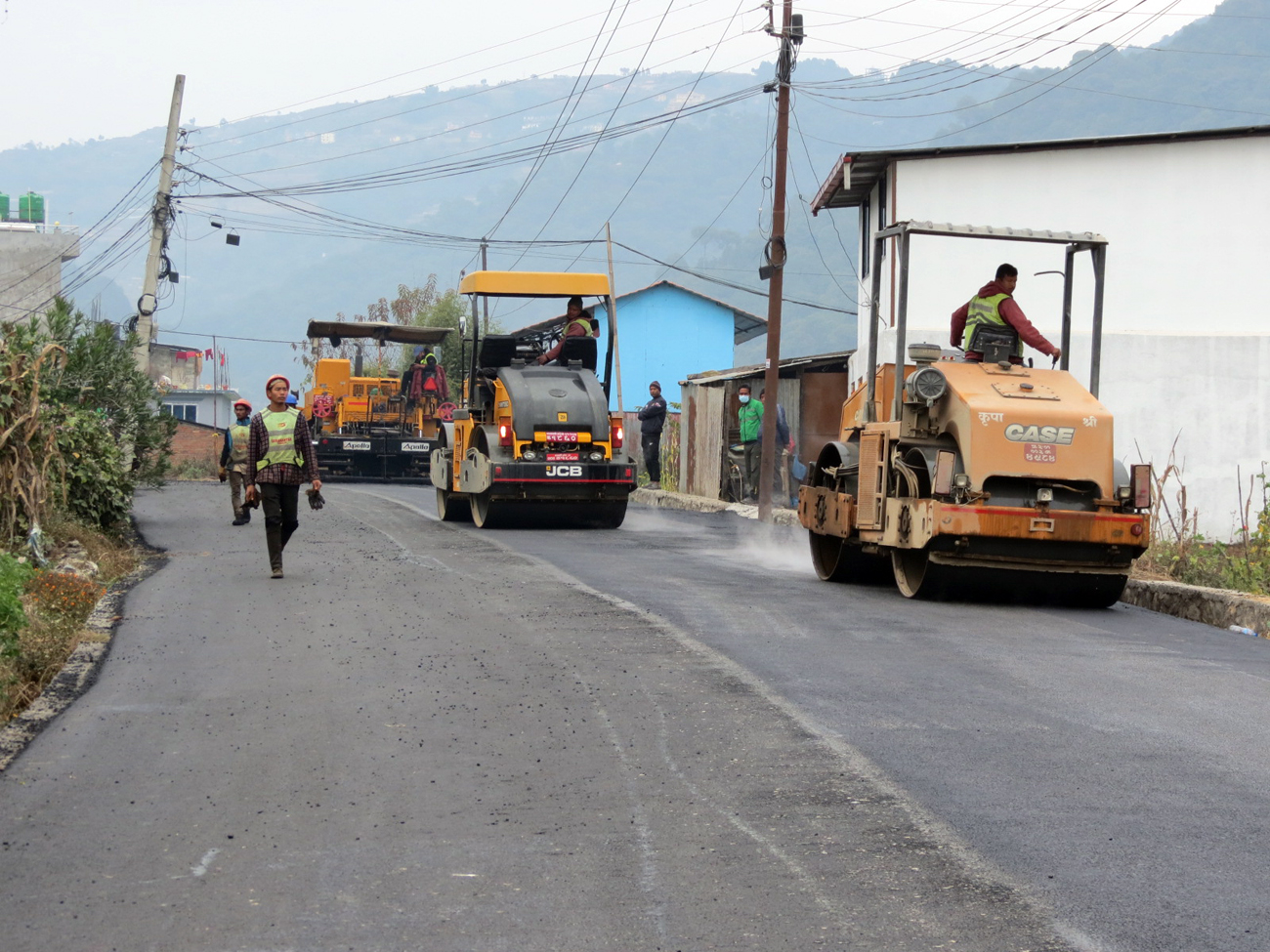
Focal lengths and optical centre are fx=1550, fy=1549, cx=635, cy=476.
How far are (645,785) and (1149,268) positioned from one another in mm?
20045

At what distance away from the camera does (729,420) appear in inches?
1090

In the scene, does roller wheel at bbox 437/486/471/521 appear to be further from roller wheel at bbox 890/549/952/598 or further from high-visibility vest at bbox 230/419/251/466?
roller wheel at bbox 890/549/952/598

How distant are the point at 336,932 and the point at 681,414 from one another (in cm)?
2541

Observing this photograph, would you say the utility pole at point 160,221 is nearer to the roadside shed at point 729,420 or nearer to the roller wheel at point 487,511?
the roadside shed at point 729,420

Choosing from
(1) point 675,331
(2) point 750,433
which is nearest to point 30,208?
(1) point 675,331

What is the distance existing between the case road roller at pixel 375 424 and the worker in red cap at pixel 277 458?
20.7 meters

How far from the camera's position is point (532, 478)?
730 inches

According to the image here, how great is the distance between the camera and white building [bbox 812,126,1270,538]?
75.7 feet

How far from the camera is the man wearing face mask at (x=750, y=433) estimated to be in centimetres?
2647

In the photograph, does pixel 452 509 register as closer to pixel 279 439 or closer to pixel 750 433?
pixel 750 433

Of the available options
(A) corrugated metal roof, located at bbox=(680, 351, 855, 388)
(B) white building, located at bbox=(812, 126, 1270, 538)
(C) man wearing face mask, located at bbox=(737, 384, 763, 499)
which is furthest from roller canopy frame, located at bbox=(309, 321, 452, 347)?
(B) white building, located at bbox=(812, 126, 1270, 538)

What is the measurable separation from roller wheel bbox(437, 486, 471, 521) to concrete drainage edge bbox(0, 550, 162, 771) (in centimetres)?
863

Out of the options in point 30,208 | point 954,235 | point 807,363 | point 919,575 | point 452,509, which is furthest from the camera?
point 30,208

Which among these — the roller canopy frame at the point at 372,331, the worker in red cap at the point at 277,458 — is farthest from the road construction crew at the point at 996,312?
the roller canopy frame at the point at 372,331
